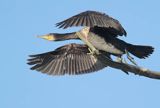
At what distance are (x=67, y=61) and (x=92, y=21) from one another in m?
2.31

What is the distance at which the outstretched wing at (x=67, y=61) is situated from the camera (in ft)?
28.3

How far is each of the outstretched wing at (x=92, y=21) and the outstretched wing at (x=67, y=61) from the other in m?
1.63

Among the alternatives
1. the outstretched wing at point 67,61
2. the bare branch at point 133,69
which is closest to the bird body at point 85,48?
the outstretched wing at point 67,61

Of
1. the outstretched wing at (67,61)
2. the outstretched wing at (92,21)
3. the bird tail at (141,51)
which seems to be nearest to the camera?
the outstretched wing at (92,21)

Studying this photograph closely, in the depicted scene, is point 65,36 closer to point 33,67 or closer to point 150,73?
point 33,67

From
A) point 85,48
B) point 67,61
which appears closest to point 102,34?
point 85,48

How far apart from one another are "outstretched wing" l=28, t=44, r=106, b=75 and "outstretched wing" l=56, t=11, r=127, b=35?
163cm

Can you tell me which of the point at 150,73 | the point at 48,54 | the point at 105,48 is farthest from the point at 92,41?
the point at 48,54

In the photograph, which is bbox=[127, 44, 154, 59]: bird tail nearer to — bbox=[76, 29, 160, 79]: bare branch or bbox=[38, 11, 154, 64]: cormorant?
bbox=[38, 11, 154, 64]: cormorant

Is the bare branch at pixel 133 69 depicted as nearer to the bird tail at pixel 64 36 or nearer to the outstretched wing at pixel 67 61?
the bird tail at pixel 64 36

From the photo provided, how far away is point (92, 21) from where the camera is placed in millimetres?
6719

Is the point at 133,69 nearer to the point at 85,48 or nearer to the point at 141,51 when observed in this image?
the point at 141,51

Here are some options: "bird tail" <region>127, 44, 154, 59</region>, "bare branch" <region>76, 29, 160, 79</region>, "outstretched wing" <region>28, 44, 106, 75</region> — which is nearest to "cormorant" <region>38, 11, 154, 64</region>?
"bird tail" <region>127, 44, 154, 59</region>

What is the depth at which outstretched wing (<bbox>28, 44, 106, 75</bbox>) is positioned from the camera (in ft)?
28.3
